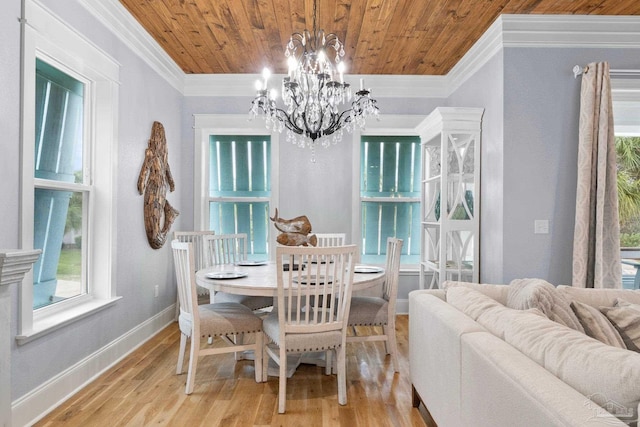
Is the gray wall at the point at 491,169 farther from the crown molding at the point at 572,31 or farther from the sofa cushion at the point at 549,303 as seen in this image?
the sofa cushion at the point at 549,303

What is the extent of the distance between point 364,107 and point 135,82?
6.59ft

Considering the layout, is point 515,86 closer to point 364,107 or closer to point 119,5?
point 364,107

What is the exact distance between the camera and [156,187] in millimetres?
3889

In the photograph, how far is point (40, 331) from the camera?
7.41ft

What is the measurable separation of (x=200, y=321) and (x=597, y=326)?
211 centimetres

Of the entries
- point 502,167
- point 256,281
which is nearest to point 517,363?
point 256,281

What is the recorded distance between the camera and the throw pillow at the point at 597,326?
1664 millimetres

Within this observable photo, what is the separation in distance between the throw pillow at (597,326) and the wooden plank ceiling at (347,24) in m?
2.29

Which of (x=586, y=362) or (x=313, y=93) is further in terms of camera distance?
(x=313, y=93)

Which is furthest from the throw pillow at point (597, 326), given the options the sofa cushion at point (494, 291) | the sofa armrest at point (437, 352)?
the sofa armrest at point (437, 352)

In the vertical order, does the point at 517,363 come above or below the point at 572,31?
below

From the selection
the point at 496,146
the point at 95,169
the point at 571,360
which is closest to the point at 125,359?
the point at 95,169

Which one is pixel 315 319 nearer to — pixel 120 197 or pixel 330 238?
pixel 330 238

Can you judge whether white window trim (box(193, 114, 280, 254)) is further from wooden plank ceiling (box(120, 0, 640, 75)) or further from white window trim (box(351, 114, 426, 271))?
white window trim (box(351, 114, 426, 271))
